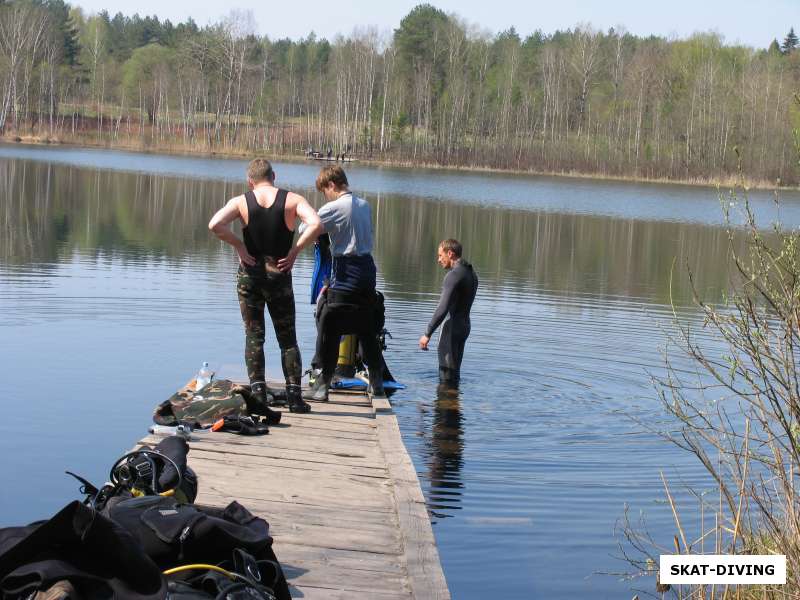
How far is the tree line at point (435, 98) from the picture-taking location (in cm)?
7850

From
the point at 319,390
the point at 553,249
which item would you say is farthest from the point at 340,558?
the point at 553,249

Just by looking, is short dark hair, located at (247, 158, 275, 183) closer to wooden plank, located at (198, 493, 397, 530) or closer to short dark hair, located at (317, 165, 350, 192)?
short dark hair, located at (317, 165, 350, 192)

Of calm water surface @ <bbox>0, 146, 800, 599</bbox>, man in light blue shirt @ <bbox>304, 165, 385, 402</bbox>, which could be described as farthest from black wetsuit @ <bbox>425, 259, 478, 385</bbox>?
man in light blue shirt @ <bbox>304, 165, 385, 402</bbox>

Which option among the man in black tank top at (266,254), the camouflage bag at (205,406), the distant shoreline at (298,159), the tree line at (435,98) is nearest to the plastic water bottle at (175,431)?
the camouflage bag at (205,406)

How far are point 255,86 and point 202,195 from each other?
2110 inches

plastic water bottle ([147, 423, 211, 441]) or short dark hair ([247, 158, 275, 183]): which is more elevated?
short dark hair ([247, 158, 275, 183])

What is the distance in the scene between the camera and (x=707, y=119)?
78.2 meters

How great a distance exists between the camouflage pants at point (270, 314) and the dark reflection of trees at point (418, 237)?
977 cm

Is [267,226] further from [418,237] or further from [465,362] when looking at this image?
[418,237]

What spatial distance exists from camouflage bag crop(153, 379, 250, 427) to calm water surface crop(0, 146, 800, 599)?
34.8 inches

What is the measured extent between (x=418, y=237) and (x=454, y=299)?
60.1ft

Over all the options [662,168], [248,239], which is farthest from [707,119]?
[248,239]

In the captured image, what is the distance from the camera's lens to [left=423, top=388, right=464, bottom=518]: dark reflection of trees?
7.98 metres

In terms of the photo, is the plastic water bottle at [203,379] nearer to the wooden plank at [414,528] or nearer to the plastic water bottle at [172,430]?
the plastic water bottle at [172,430]
